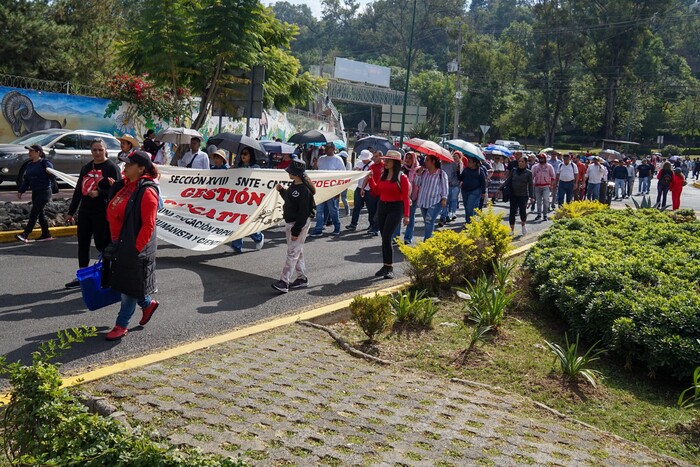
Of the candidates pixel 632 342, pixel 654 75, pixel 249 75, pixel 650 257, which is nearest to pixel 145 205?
pixel 632 342

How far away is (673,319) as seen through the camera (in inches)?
261

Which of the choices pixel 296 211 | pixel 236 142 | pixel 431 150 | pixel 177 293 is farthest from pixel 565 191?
pixel 177 293

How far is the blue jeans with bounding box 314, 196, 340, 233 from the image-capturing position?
14633 millimetres

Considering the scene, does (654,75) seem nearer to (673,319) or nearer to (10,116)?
(10,116)

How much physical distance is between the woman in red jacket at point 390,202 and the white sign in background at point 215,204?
5.04 feet

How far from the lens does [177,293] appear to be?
8.98 m

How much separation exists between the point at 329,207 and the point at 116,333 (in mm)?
8586

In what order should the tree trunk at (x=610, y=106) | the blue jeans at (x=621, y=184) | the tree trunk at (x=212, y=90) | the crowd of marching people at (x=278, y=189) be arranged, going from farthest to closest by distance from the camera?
the tree trunk at (x=610, y=106) → the blue jeans at (x=621, y=184) → the tree trunk at (x=212, y=90) → the crowd of marching people at (x=278, y=189)

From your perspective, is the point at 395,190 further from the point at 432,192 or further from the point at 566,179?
the point at 566,179

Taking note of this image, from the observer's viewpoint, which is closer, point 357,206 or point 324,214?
point 324,214

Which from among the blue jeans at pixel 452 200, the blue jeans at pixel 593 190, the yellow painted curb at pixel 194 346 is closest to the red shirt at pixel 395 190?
the yellow painted curb at pixel 194 346

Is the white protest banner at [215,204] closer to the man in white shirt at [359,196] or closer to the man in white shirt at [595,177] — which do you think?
the man in white shirt at [359,196]

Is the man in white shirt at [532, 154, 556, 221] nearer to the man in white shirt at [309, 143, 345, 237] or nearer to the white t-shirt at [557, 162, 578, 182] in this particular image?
the white t-shirt at [557, 162, 578, 182]

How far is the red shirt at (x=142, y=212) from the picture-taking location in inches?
261
